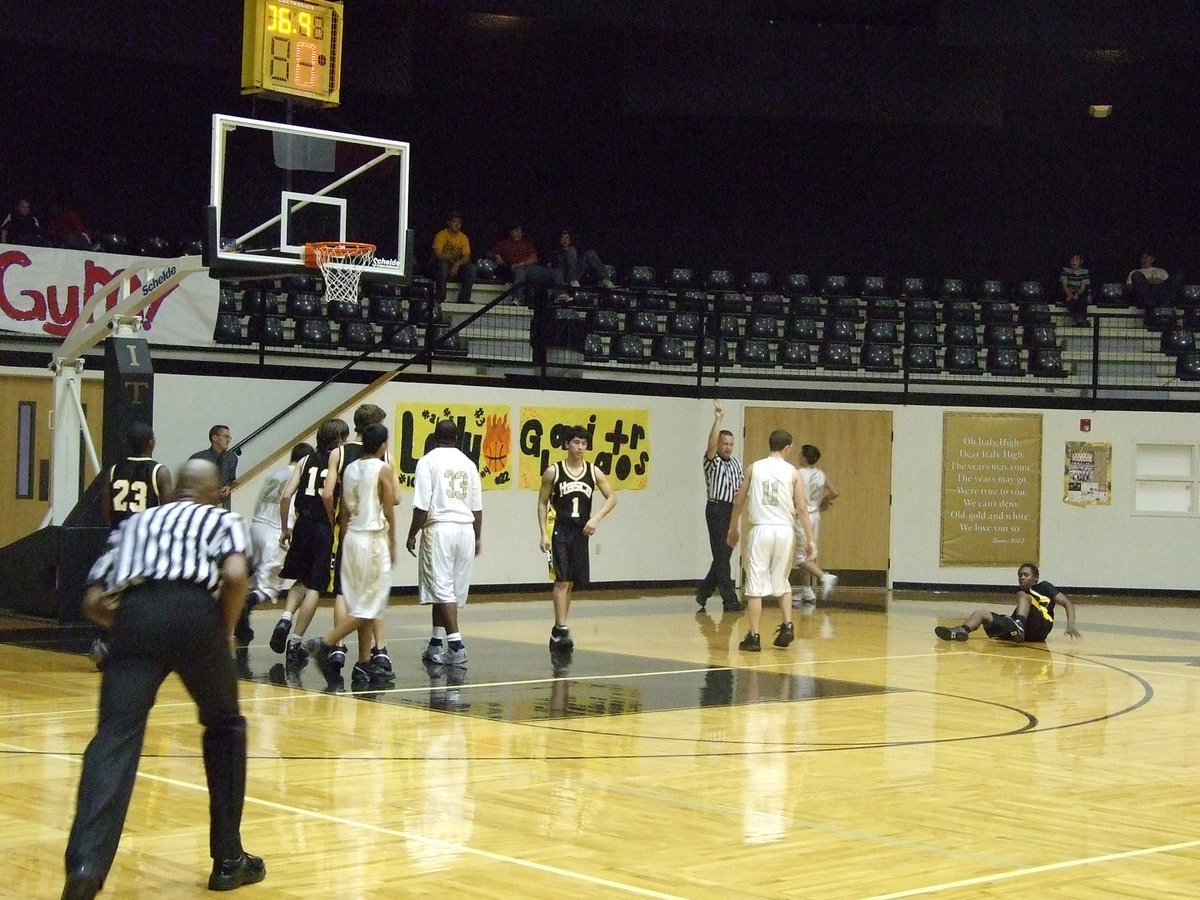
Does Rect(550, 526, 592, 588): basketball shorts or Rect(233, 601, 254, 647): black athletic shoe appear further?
Rect(550, 526, 592, 588): basketball shorts

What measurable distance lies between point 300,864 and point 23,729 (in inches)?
155

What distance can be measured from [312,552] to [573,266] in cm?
1309

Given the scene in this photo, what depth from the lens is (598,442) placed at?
21.9 metres

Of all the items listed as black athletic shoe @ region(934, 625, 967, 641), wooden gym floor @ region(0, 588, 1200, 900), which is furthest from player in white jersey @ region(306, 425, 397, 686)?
black athletic shoe @ region(934, 625, 967, 641)

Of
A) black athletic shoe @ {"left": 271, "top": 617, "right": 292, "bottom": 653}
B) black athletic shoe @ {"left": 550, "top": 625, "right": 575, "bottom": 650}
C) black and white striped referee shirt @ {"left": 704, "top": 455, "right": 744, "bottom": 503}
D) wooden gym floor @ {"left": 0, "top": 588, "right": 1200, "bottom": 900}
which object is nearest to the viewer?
wooden gym floor @ {"left": 0, "top": 588, "right": 1200, "bottom": 900}

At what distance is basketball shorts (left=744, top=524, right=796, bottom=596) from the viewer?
48.1ft

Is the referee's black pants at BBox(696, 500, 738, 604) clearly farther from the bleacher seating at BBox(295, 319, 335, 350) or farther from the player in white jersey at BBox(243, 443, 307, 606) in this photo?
the bleacher seating at BBox(295, 319, 335, 350)

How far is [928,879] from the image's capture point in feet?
21.1

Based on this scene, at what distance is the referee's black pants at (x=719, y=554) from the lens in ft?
61.9

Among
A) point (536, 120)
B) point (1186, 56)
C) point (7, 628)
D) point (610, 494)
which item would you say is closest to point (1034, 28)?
point (1186, 56)

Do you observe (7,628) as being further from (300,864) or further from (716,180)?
(716,180)

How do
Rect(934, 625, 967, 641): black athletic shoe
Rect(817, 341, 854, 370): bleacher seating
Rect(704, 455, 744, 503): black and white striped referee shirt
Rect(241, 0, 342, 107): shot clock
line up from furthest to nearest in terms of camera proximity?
Rect(817, 341, 854, 370): bleacher seating → Rect(704, 455, 744, 503): black and white striped referee shirt → Rect(934, 625, 967, 641): black athletic shoe → Rect(241, 0, 342, 107): shot clock

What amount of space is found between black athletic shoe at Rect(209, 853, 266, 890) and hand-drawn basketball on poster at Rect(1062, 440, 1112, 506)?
19.4 m

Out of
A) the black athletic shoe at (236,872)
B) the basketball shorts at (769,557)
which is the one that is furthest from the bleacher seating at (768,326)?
the black athletic shoe at (236,872)
